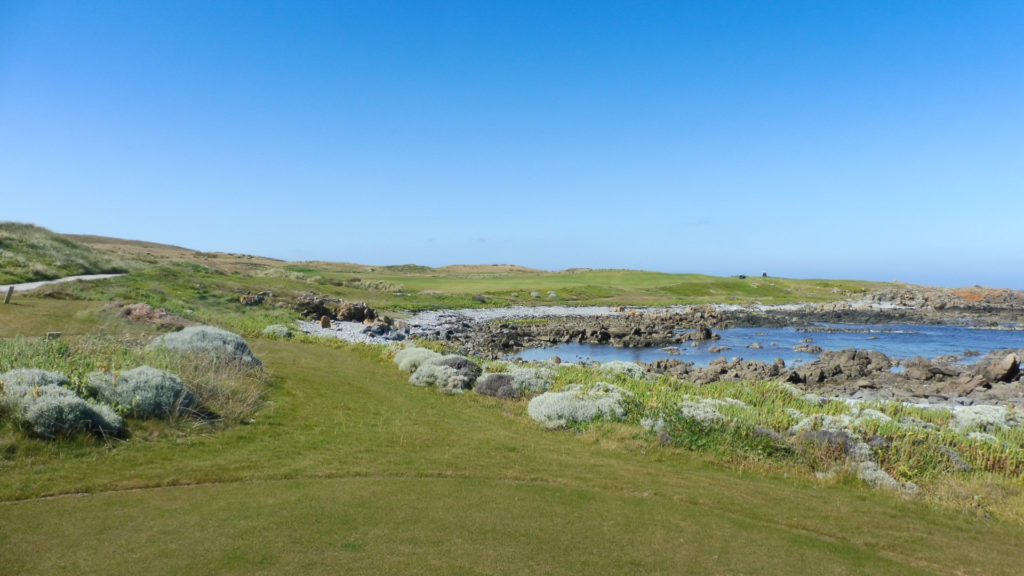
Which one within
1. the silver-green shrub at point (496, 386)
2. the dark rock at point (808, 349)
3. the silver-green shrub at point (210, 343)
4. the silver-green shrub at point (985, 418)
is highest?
the silver-green shrub at point (210, 343)

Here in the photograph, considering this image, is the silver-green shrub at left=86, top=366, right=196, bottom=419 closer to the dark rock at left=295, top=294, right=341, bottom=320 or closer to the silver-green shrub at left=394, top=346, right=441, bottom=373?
the silver-green shrub at left=394, top=346, right=441, bottom=373

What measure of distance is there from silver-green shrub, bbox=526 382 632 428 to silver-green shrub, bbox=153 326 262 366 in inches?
345

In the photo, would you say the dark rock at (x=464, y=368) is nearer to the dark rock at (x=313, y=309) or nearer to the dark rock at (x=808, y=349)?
the dark rock at (x=313, y=309)

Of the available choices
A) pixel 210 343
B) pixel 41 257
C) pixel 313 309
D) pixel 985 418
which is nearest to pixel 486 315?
pixel 313 309

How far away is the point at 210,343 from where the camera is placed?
18.0 metres

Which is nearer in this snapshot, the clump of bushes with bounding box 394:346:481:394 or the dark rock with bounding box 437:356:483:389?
the clump of bushes with bounding box 394:346:481:394

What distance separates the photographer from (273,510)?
28.1 ft

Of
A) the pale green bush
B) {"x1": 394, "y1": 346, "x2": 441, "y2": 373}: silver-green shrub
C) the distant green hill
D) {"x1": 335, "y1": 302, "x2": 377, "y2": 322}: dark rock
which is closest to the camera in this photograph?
→ the pale green bush

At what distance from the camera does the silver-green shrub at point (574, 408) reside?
15461 mm

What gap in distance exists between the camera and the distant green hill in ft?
123

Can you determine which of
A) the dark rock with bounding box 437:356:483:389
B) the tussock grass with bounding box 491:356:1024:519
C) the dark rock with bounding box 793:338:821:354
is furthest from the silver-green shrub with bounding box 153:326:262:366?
the dark rock with bounding box 793:338:821:354

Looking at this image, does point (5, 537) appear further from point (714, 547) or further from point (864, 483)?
point (864, 483)

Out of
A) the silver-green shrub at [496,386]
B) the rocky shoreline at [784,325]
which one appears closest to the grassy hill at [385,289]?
the rocky shoreline at [784,325]

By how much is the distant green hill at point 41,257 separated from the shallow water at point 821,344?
3189 cm
